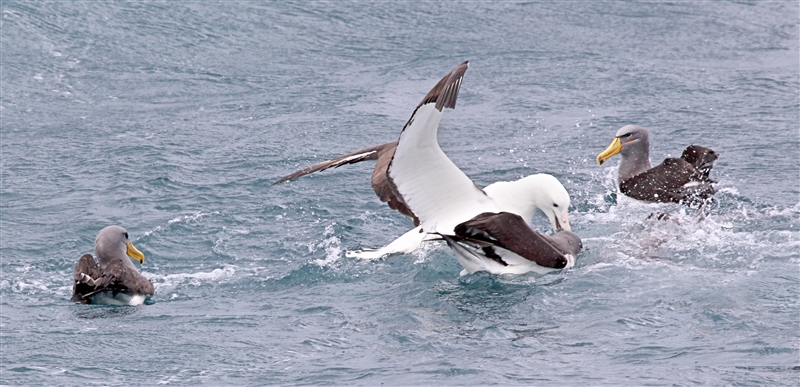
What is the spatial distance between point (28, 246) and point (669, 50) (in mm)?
10241

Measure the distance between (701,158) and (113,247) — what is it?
20.0 feet

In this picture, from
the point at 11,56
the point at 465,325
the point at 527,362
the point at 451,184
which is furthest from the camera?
the point at 11,56

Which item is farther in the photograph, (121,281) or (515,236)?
(121,281)

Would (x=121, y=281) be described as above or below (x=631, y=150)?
below

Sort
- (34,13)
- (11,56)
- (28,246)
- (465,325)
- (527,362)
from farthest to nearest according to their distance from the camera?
(34,13) < (11,56) < (28,246) < (465,325) < (527,362)

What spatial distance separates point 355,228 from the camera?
37.7ft

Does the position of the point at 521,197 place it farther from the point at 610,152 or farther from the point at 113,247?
the point at 113,247

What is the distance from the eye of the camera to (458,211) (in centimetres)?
977

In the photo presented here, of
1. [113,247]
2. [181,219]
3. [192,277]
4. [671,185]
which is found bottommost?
[192,277]

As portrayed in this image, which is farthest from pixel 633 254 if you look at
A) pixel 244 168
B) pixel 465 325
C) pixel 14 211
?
pixel 14 211

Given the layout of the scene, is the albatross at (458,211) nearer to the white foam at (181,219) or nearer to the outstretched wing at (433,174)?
the outstretched wing at (433,174)

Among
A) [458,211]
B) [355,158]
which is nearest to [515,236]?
[458,211]

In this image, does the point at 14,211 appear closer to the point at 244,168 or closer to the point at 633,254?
the point at 244,168

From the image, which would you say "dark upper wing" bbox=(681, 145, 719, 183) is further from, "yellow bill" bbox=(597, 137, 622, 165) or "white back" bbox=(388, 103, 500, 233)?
"white back" bbox=(388, 103, 500, 233)
